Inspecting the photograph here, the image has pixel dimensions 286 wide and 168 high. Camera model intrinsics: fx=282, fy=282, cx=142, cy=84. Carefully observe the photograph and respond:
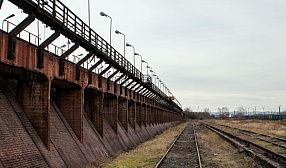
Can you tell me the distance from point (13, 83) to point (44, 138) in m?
3.22

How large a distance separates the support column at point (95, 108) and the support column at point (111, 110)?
3.01 m

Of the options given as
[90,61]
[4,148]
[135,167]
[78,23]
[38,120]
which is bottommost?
[135,167]

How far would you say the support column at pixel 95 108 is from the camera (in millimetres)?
20578

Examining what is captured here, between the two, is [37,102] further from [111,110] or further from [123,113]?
[123,113]

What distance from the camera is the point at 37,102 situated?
12.6m

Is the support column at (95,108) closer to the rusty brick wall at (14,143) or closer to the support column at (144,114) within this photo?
the rusty brick wall at (14,143)

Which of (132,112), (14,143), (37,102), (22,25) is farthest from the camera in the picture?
(132,112)

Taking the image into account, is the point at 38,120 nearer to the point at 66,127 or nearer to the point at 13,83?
the point at 13,83

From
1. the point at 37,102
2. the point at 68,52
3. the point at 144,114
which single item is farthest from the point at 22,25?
the point at 144,114

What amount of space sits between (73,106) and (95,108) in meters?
4.27

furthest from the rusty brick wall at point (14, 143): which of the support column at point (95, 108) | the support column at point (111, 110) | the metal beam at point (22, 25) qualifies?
the support column at point (111, 110)

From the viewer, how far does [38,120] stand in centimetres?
1252

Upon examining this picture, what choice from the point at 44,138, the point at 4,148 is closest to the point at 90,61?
the point at 44,138

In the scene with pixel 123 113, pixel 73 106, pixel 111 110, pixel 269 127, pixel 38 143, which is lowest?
pixel 269 127
